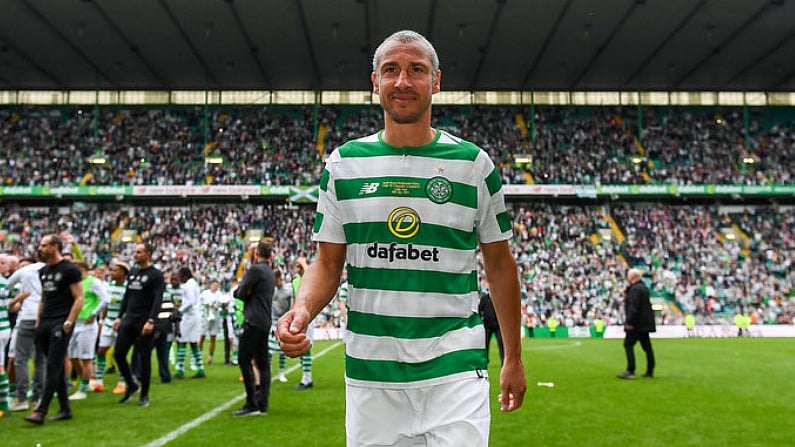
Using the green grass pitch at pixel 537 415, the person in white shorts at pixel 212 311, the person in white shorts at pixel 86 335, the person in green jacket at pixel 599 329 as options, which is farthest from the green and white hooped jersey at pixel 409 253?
the person in green jacket at pixel 599 329

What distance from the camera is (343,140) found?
44.9m

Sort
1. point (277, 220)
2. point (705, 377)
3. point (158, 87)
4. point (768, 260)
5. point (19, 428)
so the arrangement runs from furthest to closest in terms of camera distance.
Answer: point (158, 87) < point (277, 220) < point (768, 260) < point (705, 377) < point (19, 428)

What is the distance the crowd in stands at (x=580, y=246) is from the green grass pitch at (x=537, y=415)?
1972 centimetres

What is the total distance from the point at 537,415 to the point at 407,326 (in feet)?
23.3

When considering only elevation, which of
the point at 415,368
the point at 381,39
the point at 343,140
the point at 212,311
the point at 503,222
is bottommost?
the point at 212,311

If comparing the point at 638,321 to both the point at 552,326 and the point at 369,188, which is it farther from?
the point at 552,326

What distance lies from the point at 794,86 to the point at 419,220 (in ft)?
163

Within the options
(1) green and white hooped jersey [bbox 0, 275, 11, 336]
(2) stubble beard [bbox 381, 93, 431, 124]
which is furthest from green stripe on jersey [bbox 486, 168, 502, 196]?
(1) green and white hooped jersey [bbox 0, 275, 11, 336]

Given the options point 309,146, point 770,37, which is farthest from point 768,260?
point 309,146

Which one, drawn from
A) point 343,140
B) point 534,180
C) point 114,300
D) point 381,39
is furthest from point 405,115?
point 343,140

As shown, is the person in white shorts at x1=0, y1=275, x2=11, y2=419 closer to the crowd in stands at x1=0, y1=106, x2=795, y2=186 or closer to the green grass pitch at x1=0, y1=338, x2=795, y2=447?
the green grass pitch at x1=0, y1=338, x2=795, y2=447

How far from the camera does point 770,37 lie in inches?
1380

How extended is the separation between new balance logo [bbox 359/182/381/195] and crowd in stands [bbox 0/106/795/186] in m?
38.1

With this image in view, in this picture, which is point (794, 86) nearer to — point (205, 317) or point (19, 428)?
point (205, 317)
